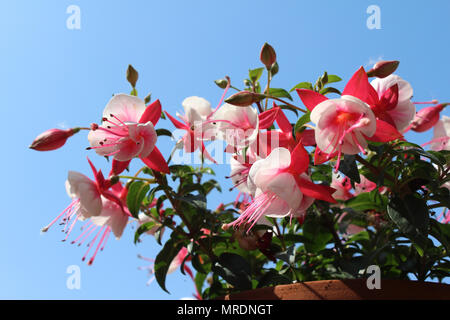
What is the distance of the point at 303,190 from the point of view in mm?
859

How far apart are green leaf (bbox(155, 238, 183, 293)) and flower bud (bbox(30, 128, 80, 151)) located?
0.46 metres

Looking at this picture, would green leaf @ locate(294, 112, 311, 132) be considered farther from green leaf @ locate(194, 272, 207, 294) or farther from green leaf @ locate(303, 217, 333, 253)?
green leaf @ locate(194, 272, 207, 294)

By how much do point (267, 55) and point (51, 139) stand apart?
0.63 meters

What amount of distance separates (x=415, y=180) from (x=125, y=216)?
87 cm

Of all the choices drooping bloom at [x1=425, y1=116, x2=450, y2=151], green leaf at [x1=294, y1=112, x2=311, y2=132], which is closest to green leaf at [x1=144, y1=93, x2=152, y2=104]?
green leaf at [x1=294, y1=112, x2=311, y2=132]

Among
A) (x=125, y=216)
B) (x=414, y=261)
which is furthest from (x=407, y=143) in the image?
(x=125, y=216)

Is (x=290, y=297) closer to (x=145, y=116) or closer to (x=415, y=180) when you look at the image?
(x=415, y=180)

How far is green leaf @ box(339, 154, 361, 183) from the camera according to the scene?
0.94 metres

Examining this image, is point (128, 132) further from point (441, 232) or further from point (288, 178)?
point (441, 232)

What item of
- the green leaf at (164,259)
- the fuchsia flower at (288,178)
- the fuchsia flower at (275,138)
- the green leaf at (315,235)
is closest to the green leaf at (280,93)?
the fuchsia flower at (275,138)

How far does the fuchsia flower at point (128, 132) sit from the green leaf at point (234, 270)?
0.35 m

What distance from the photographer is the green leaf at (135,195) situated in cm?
119

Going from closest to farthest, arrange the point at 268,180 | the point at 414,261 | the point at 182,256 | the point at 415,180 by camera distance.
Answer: the point at 268,180 < the point at 415,180 < the point at 414,261 < the point at 182,256

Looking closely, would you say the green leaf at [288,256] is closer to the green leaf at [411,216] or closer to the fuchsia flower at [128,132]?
the green leaf at [411,216]
